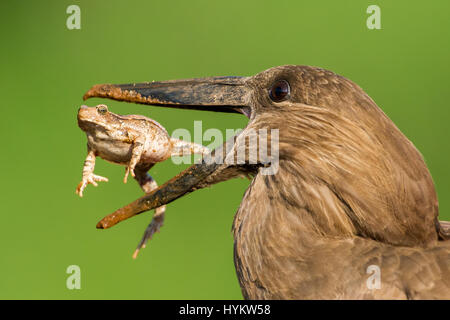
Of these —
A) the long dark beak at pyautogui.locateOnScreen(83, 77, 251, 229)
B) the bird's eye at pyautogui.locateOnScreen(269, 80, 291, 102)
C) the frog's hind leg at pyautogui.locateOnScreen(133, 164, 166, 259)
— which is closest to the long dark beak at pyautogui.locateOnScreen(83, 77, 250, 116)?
the long dark beak at pyautogui.locateOnScreen(83, 77, 251, 229)

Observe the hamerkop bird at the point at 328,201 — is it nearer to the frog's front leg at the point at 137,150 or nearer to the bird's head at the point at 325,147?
the bird's head at the point at 325,147

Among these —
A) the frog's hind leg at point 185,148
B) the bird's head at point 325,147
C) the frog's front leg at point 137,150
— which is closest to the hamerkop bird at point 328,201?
the bird's head at point 325,147

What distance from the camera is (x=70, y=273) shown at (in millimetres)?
3348

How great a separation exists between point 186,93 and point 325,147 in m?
0.43

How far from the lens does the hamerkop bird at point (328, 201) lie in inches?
50.0

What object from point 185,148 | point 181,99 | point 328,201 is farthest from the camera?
point 185,148

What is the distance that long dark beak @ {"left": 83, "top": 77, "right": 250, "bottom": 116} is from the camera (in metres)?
1.51

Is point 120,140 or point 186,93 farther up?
point 186,93

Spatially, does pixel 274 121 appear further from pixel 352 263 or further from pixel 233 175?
pixel 352 263

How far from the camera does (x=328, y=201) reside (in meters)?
1.34

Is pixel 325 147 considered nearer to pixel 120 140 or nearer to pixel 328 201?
pixel 328 201

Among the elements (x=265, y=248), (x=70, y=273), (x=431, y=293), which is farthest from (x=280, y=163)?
(x=70, y=273)

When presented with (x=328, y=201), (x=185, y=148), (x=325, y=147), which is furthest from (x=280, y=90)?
(x=185, y=148)

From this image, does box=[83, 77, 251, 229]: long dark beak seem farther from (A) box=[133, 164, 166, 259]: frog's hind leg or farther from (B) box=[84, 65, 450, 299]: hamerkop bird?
(A) box=[133, 164, 166, 259]: frog's hind leg
